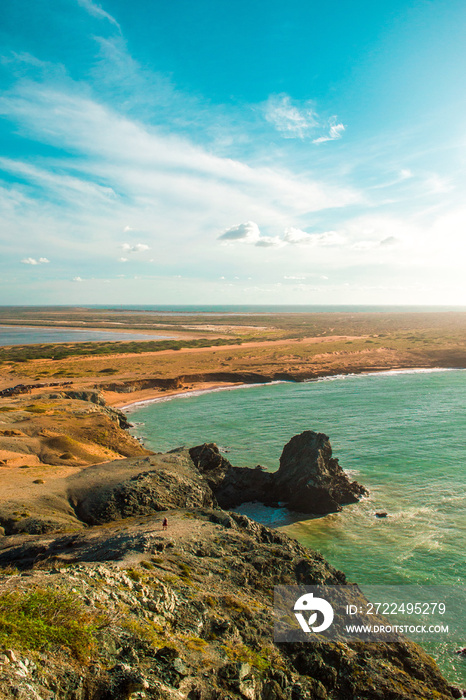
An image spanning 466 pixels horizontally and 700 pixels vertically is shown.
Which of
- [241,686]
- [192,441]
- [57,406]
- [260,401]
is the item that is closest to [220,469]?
[192,441]

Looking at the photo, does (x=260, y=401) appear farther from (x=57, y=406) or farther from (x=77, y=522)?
(x=77, y=522)

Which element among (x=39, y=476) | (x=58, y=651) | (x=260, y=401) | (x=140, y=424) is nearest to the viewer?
(x=58, y=651)

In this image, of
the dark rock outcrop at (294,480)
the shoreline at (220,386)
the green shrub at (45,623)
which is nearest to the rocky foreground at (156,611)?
the green shrub at (45,623)

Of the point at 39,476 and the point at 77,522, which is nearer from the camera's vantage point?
the point at 77,522

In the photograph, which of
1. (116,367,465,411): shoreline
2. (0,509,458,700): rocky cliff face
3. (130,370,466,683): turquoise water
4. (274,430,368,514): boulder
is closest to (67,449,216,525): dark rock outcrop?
(0,509,458,700): rocky cliff face

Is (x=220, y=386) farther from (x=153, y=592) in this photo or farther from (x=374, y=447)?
(x=153, y=592)

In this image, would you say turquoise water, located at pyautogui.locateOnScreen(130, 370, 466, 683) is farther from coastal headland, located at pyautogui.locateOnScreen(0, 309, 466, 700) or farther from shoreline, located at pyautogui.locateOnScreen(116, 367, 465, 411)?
coastal headland, located at pyautogui.locateOnScreen(0, 309, 466, 700)

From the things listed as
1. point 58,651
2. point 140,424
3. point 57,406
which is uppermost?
point 58,651
